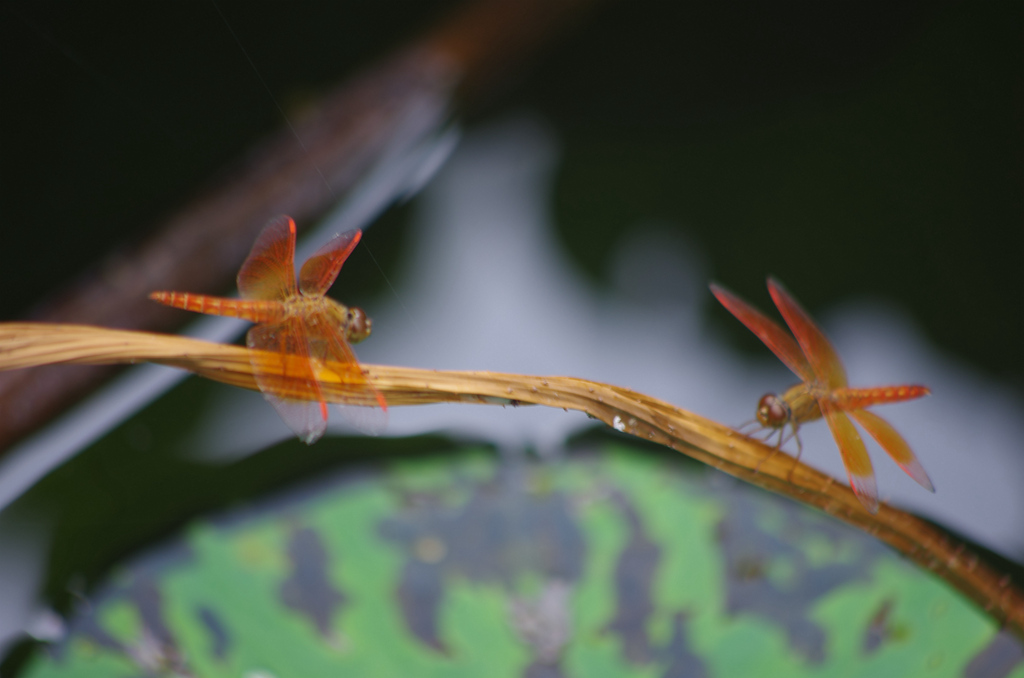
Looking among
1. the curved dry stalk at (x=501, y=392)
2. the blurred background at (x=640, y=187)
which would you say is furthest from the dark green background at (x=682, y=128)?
the curved dry stalk at (x=501, y=392)

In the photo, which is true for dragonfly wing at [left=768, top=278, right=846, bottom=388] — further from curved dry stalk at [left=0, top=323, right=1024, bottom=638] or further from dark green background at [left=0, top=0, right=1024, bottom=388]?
dark green background at [left=0, top=0, right=1024, bottom=388]

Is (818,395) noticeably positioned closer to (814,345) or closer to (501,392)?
(814,345)

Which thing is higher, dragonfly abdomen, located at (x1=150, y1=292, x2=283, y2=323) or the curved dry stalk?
dragonfly abdomen, located at (x1=150, y1=292, x2=283, y2=323)

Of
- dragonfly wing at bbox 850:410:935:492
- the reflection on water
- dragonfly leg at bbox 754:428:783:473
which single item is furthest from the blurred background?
dragonfly leg at bbox 754:428:783:473

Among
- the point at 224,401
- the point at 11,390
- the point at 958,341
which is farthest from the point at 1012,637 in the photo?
the point at 11,390

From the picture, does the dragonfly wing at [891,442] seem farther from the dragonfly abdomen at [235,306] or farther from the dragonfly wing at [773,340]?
the dragonfly abdomen at [235,306]

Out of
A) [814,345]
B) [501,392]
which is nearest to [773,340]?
[814,345]
